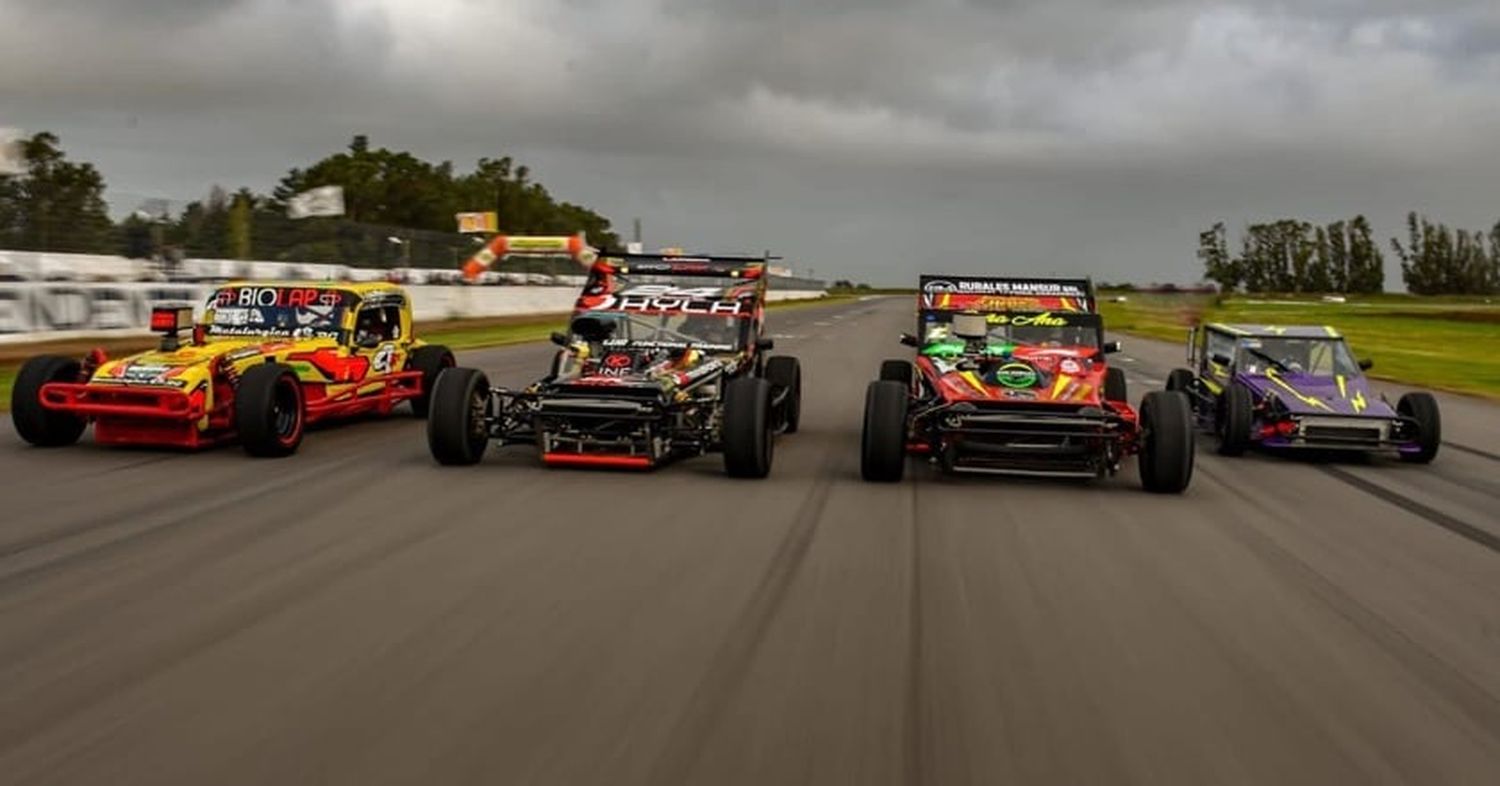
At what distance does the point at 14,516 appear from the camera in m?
9.03

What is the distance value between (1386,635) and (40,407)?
10815mm

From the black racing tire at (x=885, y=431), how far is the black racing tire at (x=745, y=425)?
0.82 meters

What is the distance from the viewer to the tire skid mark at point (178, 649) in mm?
4891

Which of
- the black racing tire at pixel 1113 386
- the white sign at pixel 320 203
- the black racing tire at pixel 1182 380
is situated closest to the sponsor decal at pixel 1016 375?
the black racing tire at pixel 1113 386

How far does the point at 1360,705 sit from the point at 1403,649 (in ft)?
3.64

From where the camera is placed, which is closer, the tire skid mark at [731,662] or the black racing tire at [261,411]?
the tire skid mark at [731,662]

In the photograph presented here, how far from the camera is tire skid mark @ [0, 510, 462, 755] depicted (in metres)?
4.89

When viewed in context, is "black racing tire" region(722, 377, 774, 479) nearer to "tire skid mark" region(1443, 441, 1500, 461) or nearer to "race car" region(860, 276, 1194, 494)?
"race car" region(860, 276, 1194, 494)

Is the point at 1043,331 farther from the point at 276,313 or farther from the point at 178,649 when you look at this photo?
the point at 178,649

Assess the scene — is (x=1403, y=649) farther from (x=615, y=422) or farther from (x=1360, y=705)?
(x=615, y=422)

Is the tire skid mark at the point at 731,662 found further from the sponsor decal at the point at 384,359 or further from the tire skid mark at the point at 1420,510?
the sponsor decal at the point at 384,359

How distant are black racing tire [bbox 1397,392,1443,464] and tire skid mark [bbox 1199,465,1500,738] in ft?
16.7

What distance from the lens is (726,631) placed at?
21.0 feet

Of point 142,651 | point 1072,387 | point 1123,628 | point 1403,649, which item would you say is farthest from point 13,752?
point 1072,387
